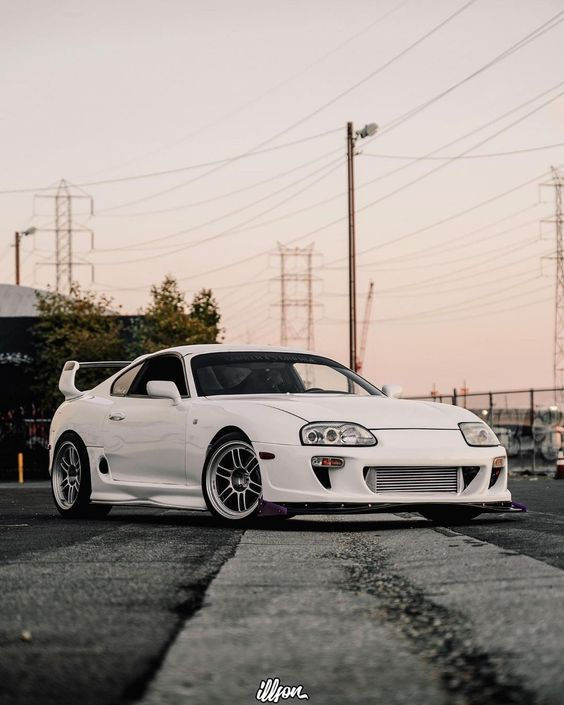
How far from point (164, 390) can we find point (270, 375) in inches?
36.8

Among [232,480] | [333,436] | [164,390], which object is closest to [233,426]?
[232,480]

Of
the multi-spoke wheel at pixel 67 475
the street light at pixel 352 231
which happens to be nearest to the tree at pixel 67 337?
the street light at pixel 352 231

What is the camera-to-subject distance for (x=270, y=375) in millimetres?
10531

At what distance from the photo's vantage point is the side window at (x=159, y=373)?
10.7 metres

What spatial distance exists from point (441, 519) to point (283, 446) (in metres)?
1.62

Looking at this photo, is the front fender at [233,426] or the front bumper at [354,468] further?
the front fender at [233,426]

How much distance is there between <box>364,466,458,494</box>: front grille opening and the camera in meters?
9.00

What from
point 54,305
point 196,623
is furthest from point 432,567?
point 54,305

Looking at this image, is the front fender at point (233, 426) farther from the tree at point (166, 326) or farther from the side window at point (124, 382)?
the tree at point (166, 326)

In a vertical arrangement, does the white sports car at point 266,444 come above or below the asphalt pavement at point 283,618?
above

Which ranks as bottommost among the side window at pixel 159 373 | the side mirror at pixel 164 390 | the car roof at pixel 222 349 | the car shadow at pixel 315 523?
the car shadow at pixel 315 523

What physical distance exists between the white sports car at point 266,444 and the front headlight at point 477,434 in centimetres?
1

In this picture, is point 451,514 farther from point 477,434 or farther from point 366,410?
point 366,410

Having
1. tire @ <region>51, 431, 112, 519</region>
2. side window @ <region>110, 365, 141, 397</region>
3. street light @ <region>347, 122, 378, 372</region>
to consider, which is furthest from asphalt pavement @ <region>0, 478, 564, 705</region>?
street light @ <region>347, 122, 378, 372</region>
